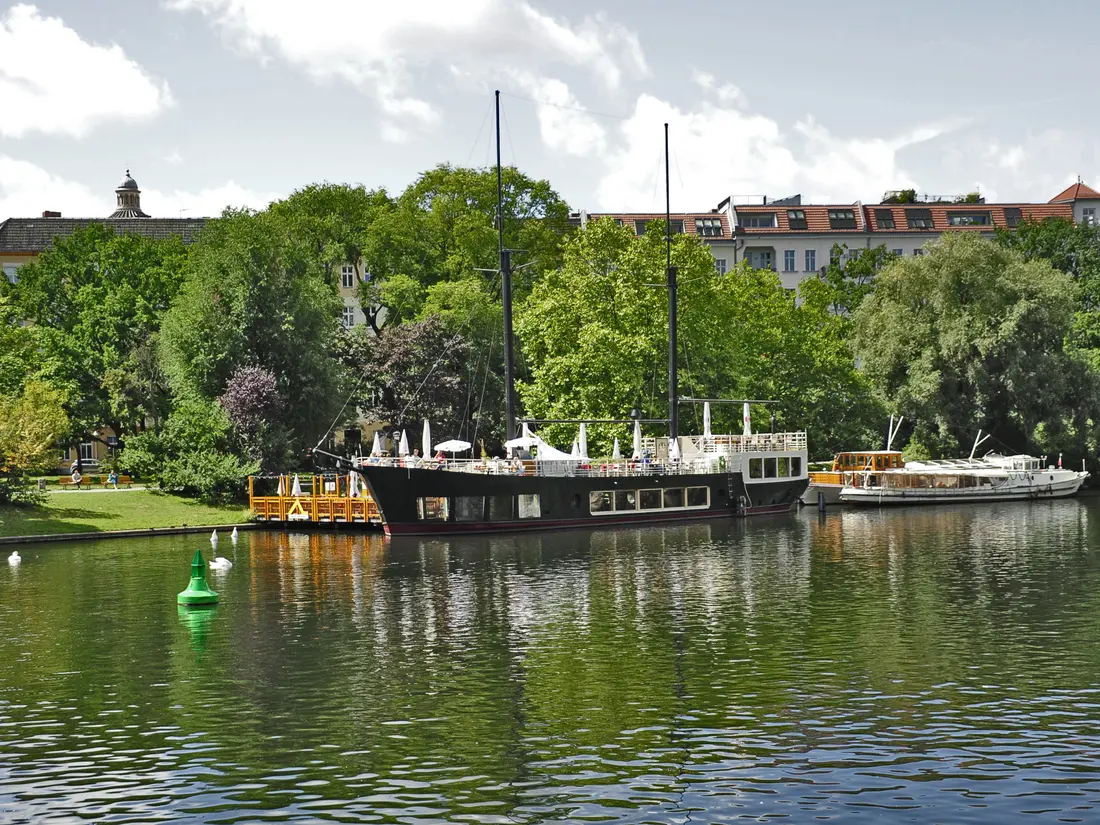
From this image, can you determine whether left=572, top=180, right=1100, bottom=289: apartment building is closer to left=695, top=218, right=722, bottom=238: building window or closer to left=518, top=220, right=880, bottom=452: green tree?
left=695, top=218, right=722, bottom=238: building window

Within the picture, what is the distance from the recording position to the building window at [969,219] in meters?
129

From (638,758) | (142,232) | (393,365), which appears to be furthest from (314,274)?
(638,758)

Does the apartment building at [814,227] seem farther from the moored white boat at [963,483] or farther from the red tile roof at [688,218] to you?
the moored white boat at [963,483]

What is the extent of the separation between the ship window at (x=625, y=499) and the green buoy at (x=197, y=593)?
3131 centimetres

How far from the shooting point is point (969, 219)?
130 metres

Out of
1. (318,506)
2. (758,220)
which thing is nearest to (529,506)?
(318,506)

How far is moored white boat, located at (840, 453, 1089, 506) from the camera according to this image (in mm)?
82688

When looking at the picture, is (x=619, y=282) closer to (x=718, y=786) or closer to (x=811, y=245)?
(x=811, y=245)

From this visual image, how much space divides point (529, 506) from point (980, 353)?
38.5 m

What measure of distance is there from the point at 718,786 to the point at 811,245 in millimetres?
111310

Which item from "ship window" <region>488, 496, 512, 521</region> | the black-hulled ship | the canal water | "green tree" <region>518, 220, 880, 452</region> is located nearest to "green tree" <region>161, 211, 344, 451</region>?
"green tree" <region>518, 220, 880, 452</region>

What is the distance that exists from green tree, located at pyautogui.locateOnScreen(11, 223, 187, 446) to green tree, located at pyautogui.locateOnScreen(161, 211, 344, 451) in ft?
18.4

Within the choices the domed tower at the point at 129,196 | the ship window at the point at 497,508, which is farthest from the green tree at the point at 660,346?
the domed tower at the point at 129,196

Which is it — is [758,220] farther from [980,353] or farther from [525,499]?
[525,499]
